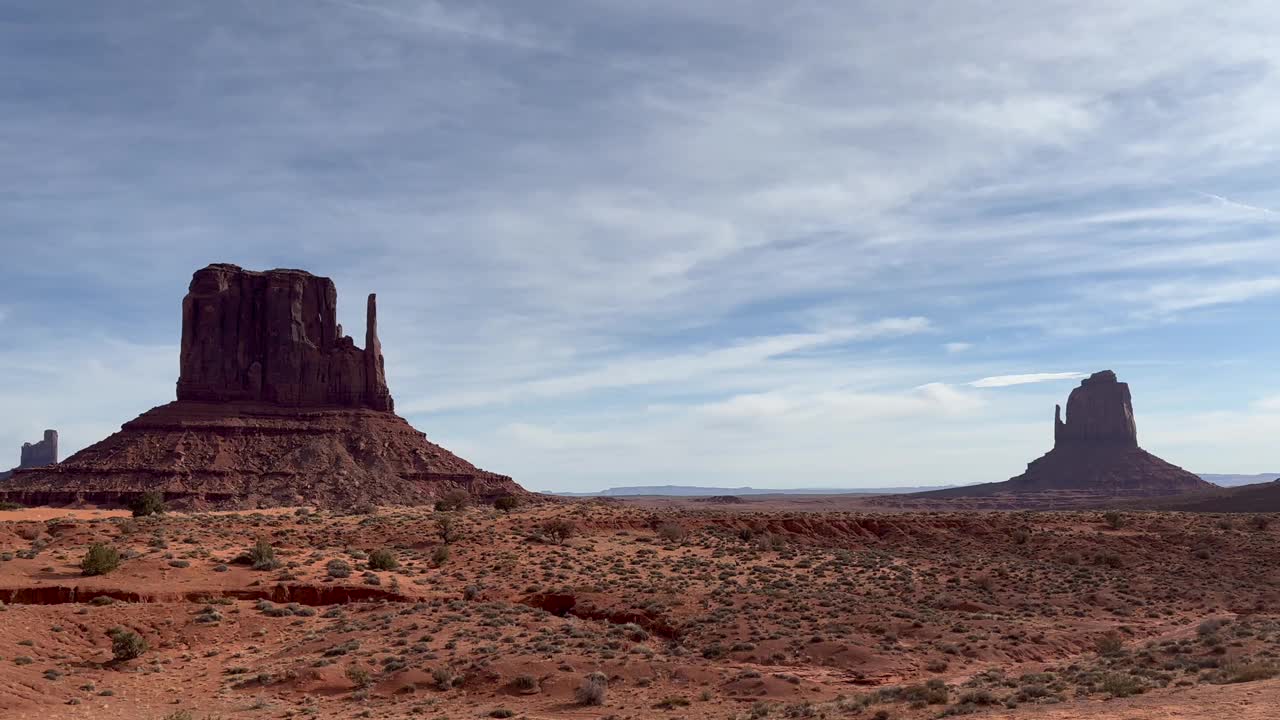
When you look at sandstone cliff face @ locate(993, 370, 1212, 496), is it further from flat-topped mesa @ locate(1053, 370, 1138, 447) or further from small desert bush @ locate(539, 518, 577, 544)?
small desert bush @ locate(539, 518, 577, 544)

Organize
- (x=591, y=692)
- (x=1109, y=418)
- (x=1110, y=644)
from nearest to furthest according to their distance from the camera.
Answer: (x=591, y=692), (x=1110, y=644), (x=1109, y=418)

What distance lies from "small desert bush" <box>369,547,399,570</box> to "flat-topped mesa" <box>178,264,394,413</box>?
6673cm

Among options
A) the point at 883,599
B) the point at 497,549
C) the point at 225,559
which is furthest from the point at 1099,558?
the point at 225,559

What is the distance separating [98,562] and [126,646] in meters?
5.81

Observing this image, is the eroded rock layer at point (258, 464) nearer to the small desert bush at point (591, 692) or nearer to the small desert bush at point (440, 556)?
the small desert bush at point (440, 556)

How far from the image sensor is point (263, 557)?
34.7m

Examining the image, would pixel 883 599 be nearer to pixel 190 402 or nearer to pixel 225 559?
pixel 225 559

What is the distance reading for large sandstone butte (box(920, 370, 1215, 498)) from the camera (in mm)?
170625

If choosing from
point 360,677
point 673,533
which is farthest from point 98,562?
point 673,533

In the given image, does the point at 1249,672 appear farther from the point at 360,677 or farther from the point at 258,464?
the point at 258,464

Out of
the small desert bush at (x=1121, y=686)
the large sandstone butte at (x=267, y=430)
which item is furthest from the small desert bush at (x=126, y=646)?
the large sandstone butte at (x=267, y=430)

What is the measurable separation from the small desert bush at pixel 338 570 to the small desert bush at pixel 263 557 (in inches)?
72.0

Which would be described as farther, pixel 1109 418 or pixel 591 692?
pixel 1109 418

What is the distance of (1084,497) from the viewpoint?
527 ft
